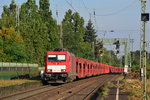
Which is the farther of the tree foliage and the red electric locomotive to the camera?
the tree foliage

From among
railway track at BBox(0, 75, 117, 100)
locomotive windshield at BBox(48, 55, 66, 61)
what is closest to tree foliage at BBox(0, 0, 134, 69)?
locomotive windshield at BBox(48, 55, 66, 61)

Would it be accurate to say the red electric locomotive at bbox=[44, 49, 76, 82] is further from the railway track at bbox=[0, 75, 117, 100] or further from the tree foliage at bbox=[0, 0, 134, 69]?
the tree foliage at bbox=[0, 0, 134, 69]

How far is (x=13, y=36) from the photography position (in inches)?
2279

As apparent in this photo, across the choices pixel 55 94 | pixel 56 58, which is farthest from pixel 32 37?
pixel 55 94

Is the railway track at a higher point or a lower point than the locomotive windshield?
lower

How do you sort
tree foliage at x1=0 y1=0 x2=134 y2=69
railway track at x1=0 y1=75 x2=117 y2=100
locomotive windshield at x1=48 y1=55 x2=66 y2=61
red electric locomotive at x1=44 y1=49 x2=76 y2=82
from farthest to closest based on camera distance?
tree foliage at x1=0 y1=0 x2=134 y2=69 → locomotive windshield at x1=48 y1=55 x2=66 y2=61 → red electric locomotive at x1=44 y1=49 x2=76 y2=82 → railway track at x1=0 y1=75 x2=117 y2=100

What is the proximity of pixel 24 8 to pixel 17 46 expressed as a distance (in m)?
35.1

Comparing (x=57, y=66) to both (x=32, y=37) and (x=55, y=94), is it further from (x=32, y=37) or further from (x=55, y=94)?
(x=32, y=37)

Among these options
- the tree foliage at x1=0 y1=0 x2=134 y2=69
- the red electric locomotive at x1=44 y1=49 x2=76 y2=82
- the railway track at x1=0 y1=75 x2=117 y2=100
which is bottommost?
the railway track at x1=0 y1=75 x2=117 y2=100

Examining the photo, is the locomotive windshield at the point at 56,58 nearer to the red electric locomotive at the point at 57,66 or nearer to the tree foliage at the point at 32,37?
the red electric locomotive at the point at 57,66

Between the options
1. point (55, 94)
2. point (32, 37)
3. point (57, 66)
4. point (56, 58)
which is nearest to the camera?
point (55, 94)

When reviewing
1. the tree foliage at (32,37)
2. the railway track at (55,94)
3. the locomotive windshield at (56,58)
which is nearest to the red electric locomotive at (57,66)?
the locomotive windshield at (56,58)

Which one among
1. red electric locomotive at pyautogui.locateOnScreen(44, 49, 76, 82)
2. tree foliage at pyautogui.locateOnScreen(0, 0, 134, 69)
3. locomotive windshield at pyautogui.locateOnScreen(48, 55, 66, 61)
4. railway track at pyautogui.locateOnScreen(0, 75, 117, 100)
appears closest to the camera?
railway track at pyautogui.locateOnScreen(0, 75, 117, 100)

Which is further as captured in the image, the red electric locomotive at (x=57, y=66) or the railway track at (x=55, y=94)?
the red electric locomotive at (x=57, y=66)
